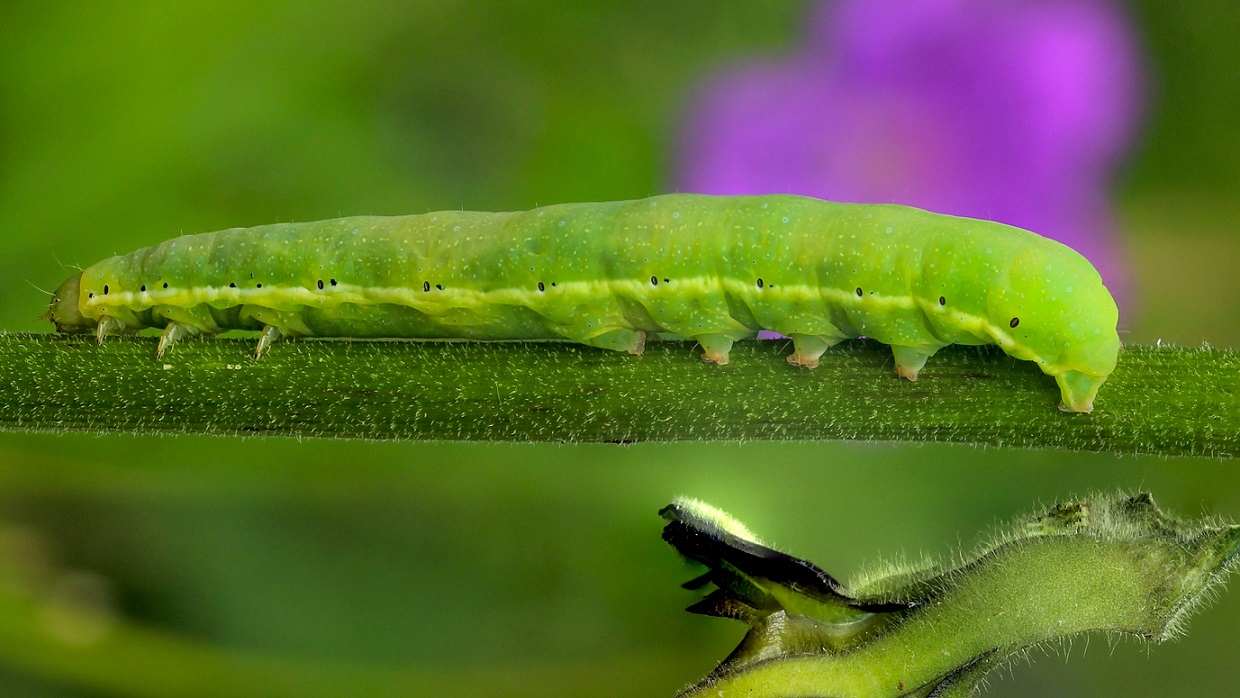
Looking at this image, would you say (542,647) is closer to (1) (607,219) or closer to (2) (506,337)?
(2) (506,337)

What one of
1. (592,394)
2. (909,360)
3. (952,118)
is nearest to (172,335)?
(592,394)

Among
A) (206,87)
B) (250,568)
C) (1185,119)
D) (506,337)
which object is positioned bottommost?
(250,568)

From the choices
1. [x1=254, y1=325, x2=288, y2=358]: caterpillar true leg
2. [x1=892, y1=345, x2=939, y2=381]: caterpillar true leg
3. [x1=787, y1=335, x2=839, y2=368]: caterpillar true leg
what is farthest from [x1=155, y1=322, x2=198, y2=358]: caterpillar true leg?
[x1=892, y1=345, x2=939, y2=381]: caterpillar true leg

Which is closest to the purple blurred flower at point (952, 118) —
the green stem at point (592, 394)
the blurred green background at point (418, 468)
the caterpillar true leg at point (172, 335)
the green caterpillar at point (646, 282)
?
the blurred green background at point (418, 468)

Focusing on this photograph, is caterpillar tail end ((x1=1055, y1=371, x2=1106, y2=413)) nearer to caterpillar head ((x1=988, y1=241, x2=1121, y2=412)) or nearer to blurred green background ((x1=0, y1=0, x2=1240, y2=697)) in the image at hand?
caterpillar head ((x1=988, y1=241, x2=1121, y2=412))

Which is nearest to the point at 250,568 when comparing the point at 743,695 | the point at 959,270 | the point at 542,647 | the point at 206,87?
the point at 542,647

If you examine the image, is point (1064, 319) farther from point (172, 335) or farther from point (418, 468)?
point (418, 468)
